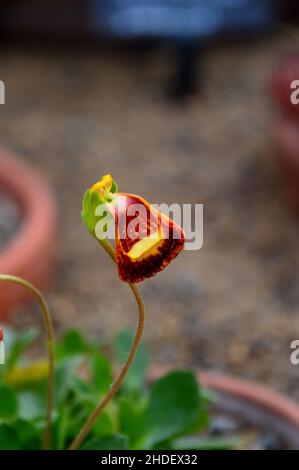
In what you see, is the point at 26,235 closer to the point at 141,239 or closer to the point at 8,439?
the point at 8,439

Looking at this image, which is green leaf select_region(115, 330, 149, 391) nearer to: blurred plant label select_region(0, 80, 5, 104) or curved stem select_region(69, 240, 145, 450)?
curved stem select_region(69, 240, 145, 450)

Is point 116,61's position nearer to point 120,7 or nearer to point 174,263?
point 120,7

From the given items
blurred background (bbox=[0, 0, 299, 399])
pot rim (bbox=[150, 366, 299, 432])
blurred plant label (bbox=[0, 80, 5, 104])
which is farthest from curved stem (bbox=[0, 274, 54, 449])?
blurred plant label (bbox=[0, 80, 5, 104])

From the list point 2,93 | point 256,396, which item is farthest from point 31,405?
point 2,93

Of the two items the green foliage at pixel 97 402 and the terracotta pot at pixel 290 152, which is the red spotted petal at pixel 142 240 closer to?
the green foliage at pixel 97 402

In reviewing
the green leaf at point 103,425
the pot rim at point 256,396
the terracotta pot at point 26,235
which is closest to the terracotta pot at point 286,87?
the terracotta pot at point 26,235
